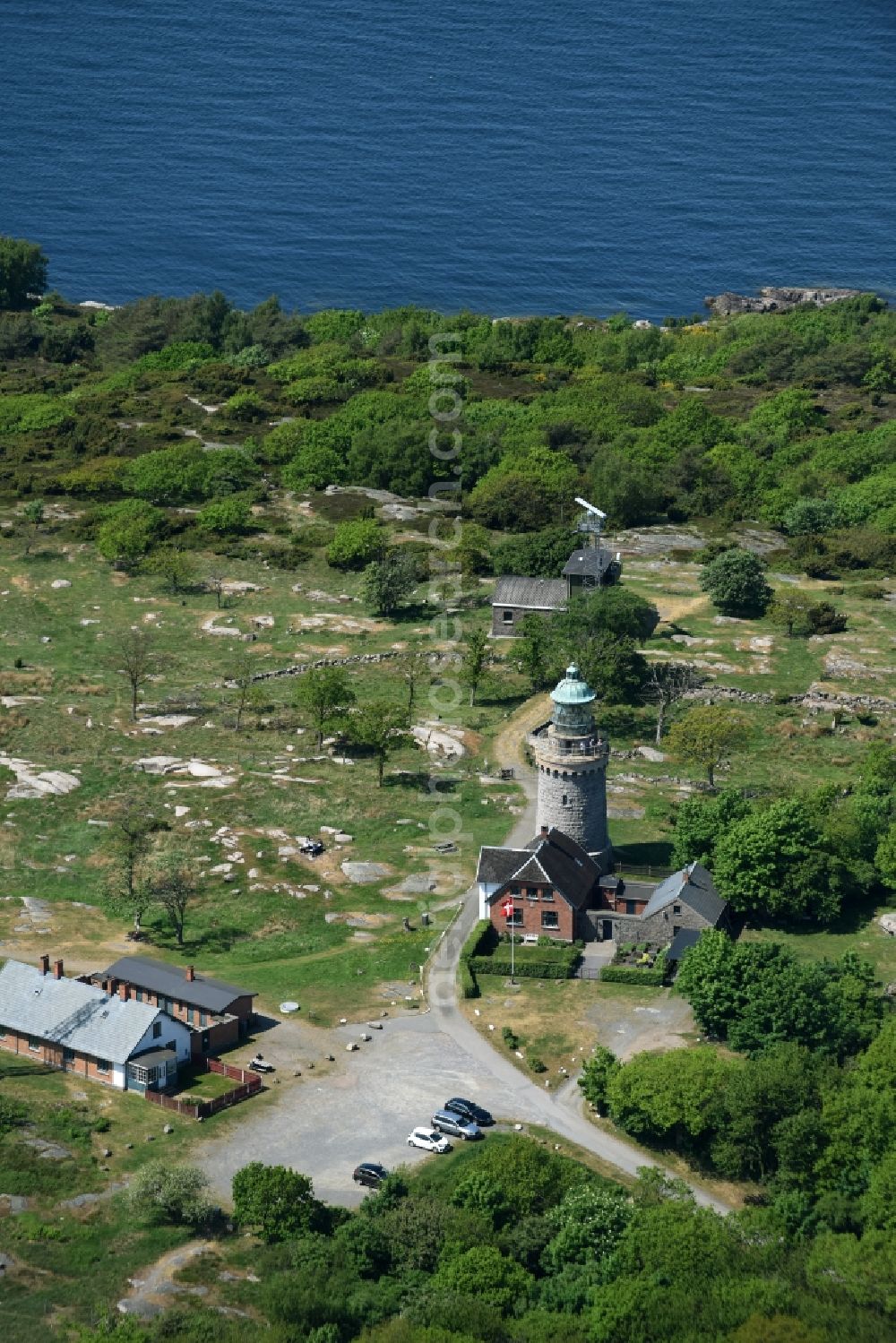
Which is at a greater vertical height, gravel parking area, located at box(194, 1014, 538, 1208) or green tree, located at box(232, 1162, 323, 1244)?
green tree, located at box(232, 1162, 323, 1244)

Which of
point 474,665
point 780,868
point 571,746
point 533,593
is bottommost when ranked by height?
point 474,665

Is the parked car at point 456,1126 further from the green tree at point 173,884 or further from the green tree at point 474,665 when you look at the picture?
the green tree at point 474,665

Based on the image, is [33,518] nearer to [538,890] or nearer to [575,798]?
[575,798]

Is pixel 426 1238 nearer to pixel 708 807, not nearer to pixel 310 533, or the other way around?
pixel 708 807

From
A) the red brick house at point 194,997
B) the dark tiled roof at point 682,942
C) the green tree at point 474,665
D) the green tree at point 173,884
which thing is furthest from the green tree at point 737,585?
the red brick house at point 194,997

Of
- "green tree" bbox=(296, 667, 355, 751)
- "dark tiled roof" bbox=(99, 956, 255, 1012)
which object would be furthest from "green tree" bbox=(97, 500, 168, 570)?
"dark tiled roof" bbox=(99, 956, 255, 1012)

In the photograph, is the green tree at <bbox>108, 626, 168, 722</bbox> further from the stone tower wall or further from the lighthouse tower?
the lighthouse tower

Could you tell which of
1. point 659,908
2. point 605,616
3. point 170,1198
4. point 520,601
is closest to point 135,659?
point 520,601
